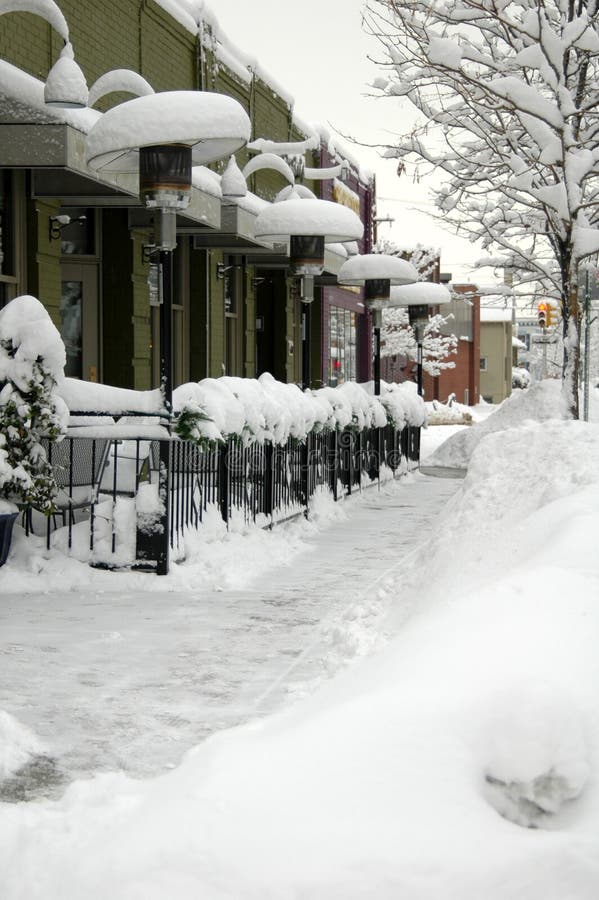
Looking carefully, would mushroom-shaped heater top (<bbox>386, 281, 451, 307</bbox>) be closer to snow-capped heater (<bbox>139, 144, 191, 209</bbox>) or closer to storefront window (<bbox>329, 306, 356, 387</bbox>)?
storefront window (<bbox>329, 306, 356, 387</bbox>)

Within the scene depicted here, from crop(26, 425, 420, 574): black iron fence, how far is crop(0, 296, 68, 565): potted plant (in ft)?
1.23

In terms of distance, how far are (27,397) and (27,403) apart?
58 millimetres

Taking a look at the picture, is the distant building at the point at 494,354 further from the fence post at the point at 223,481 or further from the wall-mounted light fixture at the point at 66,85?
the wall-mounted light fixture at the point at 66,85

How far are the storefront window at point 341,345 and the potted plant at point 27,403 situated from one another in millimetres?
21446

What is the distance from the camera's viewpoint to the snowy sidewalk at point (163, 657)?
5039 millimetres

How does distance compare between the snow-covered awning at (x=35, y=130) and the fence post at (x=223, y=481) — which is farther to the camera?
the snow-covered awning at (x=35, y=130)

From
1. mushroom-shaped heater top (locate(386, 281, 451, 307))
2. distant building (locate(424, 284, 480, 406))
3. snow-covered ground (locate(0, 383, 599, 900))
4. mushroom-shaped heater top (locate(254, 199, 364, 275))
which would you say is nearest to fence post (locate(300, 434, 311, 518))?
mushroom-shaped heater top (locate(254, 199, 364, 275))

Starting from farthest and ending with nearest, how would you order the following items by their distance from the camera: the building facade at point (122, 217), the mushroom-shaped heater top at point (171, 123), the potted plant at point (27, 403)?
the building facade at point (122, 217) < the mushroom-shaped heater top at point (171, 123) < the potted plant at point (27, 403)

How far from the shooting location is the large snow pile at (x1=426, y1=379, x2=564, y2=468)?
20375 mm

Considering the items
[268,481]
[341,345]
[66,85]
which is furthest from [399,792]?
[341,345]

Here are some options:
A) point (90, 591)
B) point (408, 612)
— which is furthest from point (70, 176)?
point (408, 612)

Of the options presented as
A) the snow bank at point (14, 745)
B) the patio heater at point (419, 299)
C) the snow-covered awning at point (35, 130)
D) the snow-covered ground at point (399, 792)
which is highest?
the snow-covered awning at point (35, 130)

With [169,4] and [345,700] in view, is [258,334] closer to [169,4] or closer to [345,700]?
[169,4]

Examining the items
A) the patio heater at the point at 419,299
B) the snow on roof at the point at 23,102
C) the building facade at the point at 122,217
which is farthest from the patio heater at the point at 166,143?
the patio heater at the point at 419,299
